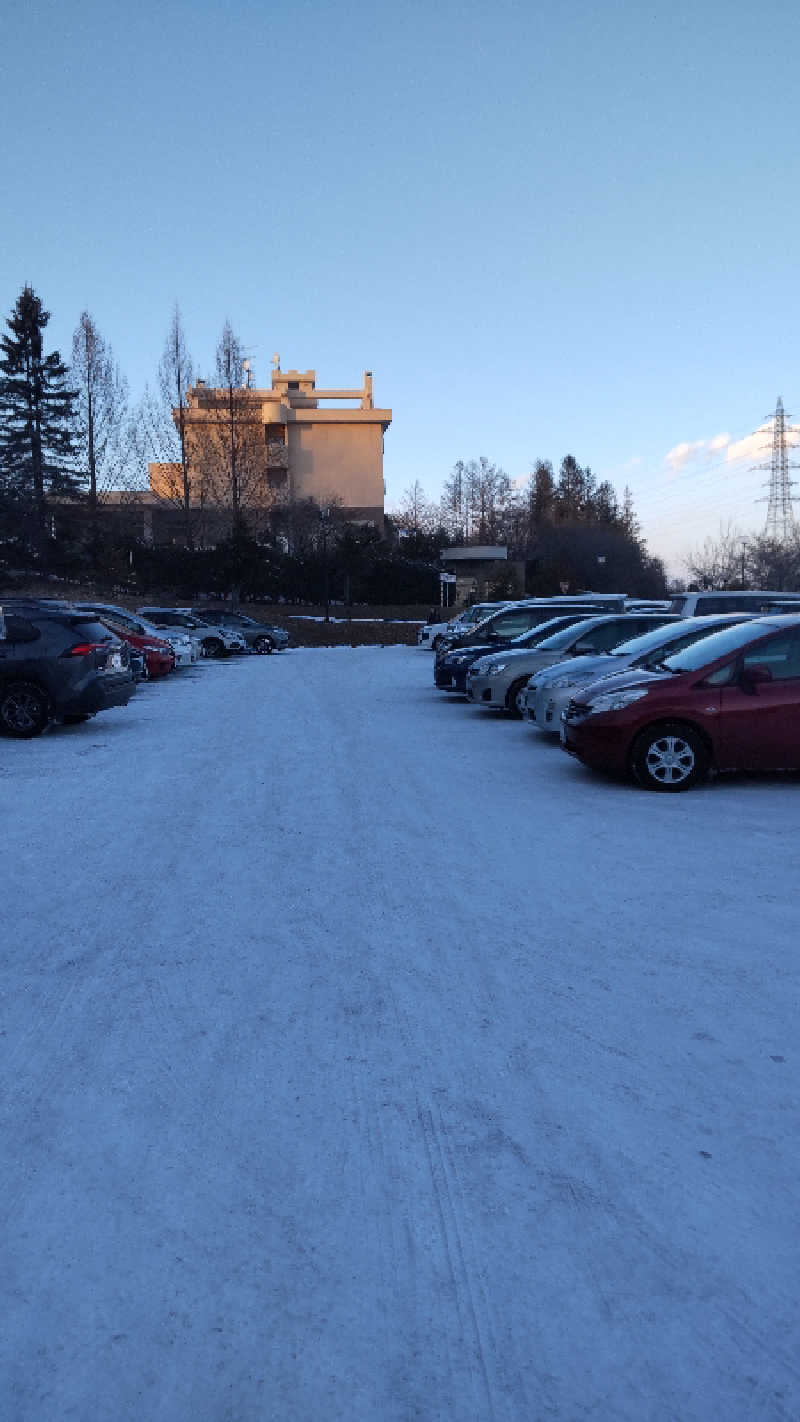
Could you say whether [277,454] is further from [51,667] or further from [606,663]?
[606,663]

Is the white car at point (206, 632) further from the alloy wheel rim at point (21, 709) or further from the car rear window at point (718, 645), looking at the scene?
the car rear window at point (718, 645)

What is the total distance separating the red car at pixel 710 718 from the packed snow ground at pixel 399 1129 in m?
1.97

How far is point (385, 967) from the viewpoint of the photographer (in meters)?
4.95

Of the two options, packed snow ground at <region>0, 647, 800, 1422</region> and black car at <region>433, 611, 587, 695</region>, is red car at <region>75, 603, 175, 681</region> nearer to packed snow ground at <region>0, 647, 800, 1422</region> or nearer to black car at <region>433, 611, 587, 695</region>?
black car at <region>433, 611, 587, 695</region>

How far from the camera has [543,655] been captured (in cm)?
1538

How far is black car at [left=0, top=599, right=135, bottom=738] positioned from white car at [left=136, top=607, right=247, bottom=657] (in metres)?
22.2

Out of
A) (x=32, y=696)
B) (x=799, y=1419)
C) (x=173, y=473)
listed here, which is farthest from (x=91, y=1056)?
(x=173, y=473)

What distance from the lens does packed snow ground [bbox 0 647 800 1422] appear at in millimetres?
2424

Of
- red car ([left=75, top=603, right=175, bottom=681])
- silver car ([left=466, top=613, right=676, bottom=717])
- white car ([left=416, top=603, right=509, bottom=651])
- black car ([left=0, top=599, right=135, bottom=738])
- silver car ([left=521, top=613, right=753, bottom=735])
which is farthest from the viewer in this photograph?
white car ([left=416, top=603, right=509, bottom=651])

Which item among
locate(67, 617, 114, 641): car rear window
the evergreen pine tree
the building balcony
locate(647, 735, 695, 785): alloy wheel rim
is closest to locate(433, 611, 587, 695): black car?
locate(67, 617, 114, 641): car rear window

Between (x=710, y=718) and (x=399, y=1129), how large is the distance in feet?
22.0

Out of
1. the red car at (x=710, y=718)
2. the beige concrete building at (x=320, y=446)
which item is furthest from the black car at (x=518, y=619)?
the beige concrete building at (x=320, y=446)

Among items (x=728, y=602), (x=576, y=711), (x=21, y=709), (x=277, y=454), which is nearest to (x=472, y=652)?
(x=728, y=602)

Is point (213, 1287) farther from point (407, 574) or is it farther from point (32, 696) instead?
point (407, 574)
